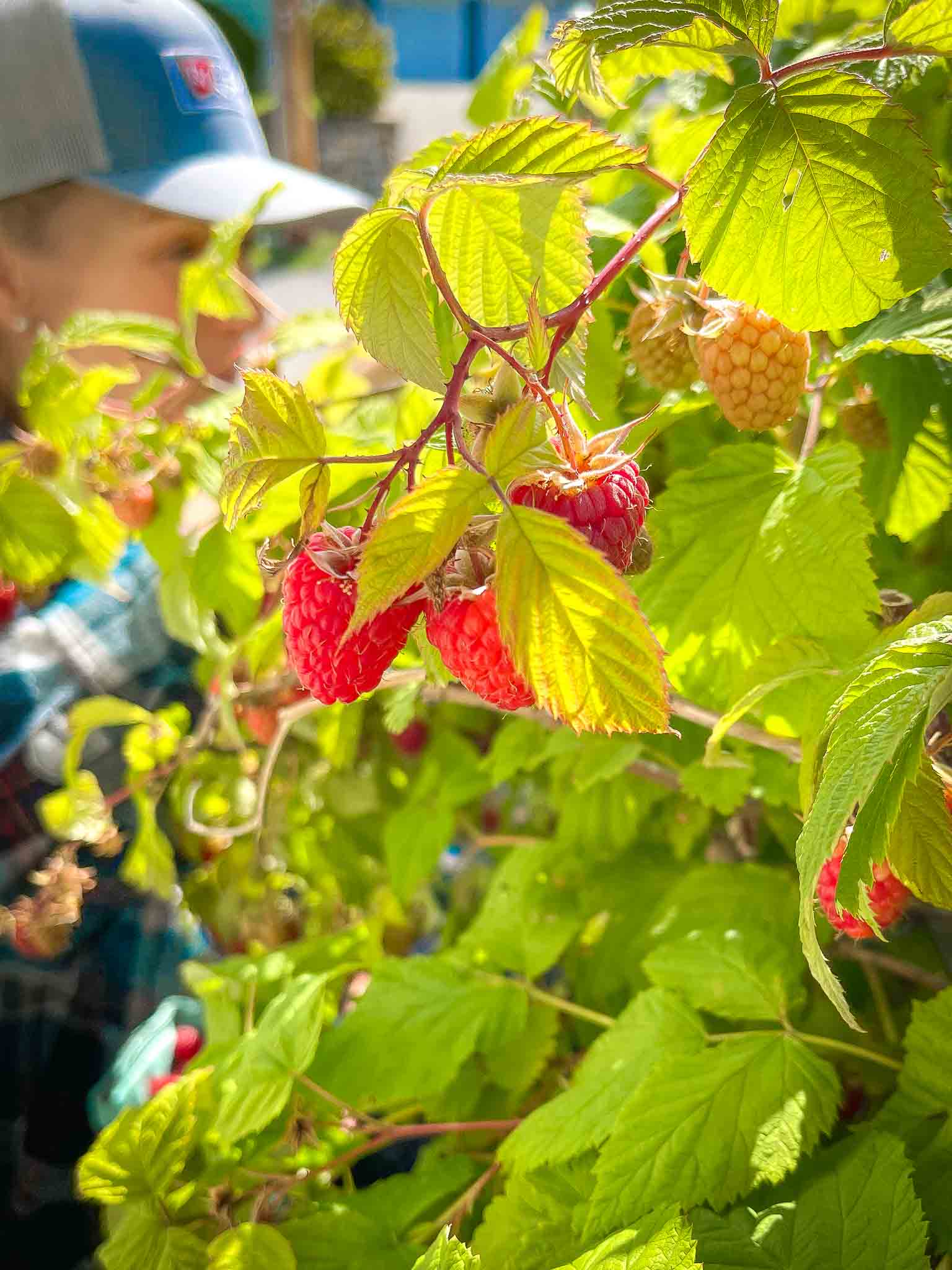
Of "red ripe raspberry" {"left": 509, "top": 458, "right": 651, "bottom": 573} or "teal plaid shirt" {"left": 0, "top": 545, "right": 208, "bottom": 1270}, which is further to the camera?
"teal plaid shirt" {"left": 0, "top": 545, "right": 208, "bottom": 1270}

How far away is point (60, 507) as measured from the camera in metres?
0.75

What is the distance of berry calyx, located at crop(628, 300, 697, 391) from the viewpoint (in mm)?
408

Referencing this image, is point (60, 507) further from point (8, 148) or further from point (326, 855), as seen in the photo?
point (8, 148)

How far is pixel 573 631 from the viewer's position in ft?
0.91

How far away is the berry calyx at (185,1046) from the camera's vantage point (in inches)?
40.0

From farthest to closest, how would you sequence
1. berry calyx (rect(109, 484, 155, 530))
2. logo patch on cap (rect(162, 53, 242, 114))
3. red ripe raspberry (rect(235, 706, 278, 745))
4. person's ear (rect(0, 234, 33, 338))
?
1. person's ear (rect(0, 234, 33, 338))
2. logo patch on cap (rect(162, 53, 242, 114))
3. red ripe raspberry (rect(235, 706, 278, 745))
4. berry calyx (rect(109, 484, 155, 530))

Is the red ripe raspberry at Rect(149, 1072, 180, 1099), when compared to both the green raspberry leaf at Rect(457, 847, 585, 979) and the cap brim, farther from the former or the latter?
the cap brim

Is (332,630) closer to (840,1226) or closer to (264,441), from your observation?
(264,441)

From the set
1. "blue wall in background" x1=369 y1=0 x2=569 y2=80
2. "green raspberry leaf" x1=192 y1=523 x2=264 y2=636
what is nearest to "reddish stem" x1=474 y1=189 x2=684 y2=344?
"green raspberry leaf" x1=192 y1=523 x2=264 y2=636

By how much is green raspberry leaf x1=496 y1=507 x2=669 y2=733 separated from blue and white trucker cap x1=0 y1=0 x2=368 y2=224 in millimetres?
863

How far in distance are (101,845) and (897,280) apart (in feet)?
2.80

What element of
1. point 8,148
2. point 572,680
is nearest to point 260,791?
point 572,680

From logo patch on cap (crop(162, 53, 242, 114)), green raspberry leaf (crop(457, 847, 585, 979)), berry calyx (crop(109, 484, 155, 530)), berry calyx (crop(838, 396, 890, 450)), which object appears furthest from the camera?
logo patch on cap (crop(162, 53, 242, 114))

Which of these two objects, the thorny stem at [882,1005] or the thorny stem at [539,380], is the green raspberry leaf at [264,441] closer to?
the thorny stem at [539,380]
